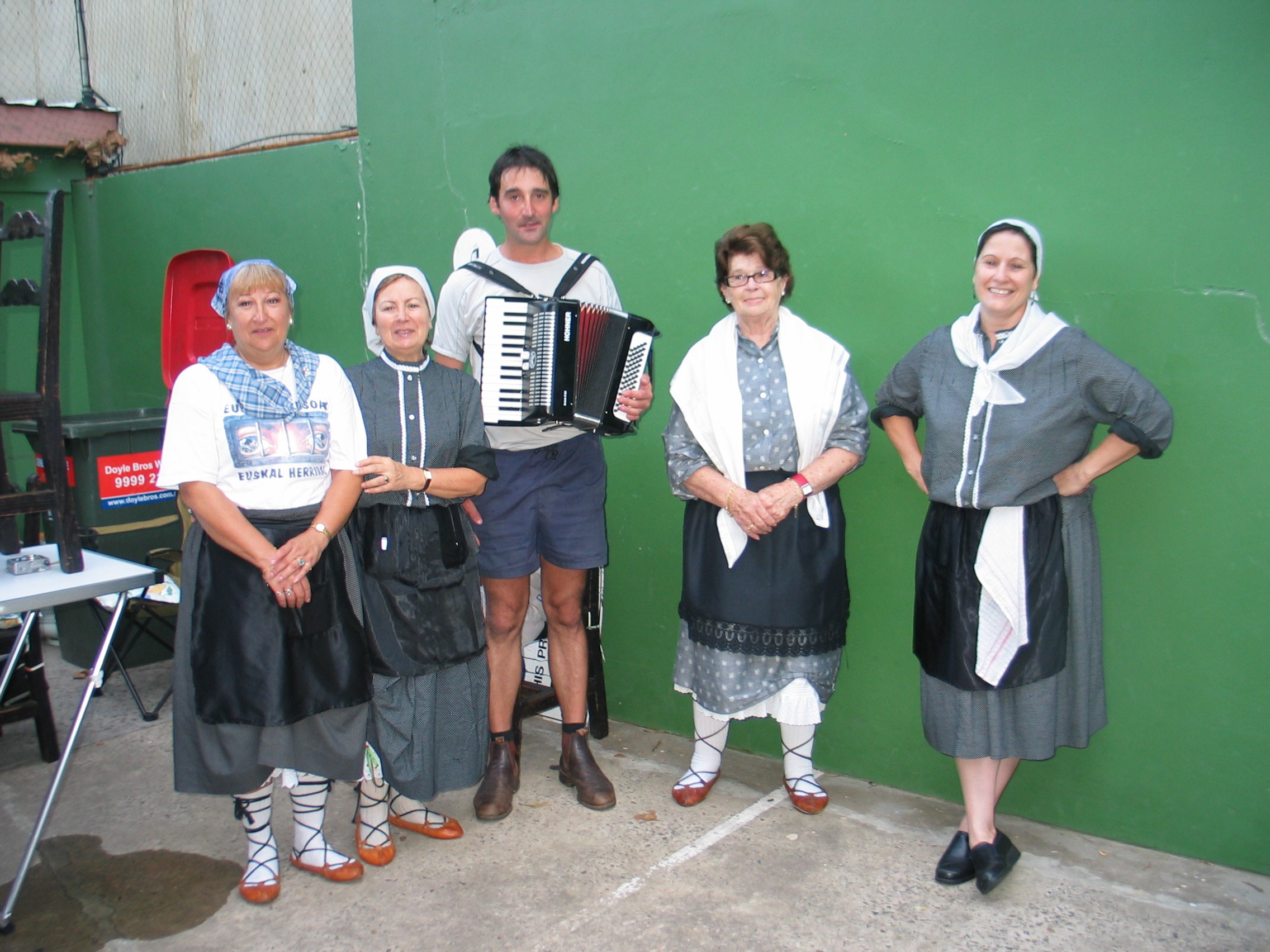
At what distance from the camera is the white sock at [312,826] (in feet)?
8.96

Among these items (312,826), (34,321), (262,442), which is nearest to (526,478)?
(262,442)

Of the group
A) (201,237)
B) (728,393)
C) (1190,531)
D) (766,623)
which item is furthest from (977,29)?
(201,237)

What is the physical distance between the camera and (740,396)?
112 inches

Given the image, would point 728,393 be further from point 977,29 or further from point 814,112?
point 977,29

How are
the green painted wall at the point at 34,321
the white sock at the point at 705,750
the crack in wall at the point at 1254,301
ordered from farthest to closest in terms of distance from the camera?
1. the green painted wall at the point at 34,321
2. the white sock at the point at 705,750
3. the crack in wall at the point at 1254,301

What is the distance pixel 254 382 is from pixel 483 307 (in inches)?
30.7

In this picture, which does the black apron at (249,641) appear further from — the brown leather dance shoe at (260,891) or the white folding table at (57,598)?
the brown leather dance shoe at (260,891)

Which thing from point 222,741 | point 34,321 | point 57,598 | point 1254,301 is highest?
point 34,321

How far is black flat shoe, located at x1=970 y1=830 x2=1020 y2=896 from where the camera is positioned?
2.62 metres

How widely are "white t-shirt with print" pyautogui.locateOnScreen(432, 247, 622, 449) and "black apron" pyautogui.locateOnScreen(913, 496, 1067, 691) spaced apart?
1178 millimetres

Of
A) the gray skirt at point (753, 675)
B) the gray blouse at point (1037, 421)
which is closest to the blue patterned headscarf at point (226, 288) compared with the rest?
the gray skirt at point (753, 675)

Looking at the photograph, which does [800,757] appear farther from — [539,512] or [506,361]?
[506,361]

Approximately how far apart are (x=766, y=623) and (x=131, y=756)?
97.8 inches

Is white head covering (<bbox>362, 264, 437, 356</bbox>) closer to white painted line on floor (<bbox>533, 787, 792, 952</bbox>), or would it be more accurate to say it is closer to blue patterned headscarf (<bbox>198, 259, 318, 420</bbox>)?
blue patterned headscarf (<bbox>198, 259, 318, 420</bbox>)
